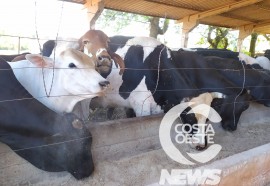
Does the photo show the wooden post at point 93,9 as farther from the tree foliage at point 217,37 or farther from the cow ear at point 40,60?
the tree foliage at point 217,37

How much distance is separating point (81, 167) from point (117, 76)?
50.6 inches

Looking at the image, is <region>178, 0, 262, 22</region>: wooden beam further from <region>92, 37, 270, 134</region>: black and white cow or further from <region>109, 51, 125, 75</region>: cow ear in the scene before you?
<region>109, 51, 125, 75</region>: cow ear

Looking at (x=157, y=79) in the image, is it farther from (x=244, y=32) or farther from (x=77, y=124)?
A: (x=244, y=32)

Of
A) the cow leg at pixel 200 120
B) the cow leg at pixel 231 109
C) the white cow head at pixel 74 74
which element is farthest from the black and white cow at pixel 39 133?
the cow leg at pixel 231 109

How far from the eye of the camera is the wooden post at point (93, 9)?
5496 millimetres

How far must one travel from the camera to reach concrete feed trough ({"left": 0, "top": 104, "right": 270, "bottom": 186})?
7.34 ft

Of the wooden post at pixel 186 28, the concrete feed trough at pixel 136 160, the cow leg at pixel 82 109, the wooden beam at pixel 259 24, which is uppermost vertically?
the wooden beam at pixel 259 24

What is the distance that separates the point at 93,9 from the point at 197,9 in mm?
3201

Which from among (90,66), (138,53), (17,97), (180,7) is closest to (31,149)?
(17,97)

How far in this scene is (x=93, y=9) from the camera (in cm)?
564

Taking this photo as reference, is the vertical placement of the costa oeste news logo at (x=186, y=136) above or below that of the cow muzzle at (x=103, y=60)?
below

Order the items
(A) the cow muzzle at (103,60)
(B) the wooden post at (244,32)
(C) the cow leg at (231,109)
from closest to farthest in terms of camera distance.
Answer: (A) the cow muzzle at (103,60)
(C) the cow leg at (231,109)
(B) the wooden post at (244,32)

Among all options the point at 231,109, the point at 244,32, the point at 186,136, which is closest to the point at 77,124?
the point at 186,136

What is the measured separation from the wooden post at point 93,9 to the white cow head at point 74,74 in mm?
3224
